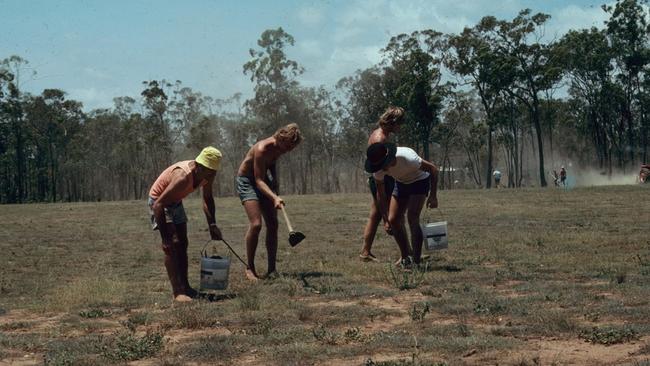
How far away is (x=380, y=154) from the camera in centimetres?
971

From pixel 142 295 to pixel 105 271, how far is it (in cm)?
302

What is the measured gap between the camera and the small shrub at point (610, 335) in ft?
18.4

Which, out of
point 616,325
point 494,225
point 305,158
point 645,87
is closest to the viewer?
point 616,325

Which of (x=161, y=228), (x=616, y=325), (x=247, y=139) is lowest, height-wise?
(x=616, y=325)

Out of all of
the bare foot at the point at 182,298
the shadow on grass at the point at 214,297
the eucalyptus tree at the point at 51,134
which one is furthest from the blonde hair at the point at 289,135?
the eucalyptus tree at the point at 51,134

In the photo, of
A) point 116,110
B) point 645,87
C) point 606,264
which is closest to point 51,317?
point 606,264

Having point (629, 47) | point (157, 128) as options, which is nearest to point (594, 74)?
point (629, 47)

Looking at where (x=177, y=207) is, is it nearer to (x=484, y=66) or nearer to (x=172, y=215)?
(x=172, y=215)

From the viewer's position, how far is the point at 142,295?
8703mm

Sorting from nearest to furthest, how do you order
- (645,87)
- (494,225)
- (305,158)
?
(494,225)
(645,87)
(305,158)

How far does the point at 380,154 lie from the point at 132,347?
15.6ft

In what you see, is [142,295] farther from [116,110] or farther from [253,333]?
[116,110]

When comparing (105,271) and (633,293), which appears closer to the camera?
(633,293)

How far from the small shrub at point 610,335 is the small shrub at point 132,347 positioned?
3.05 m
